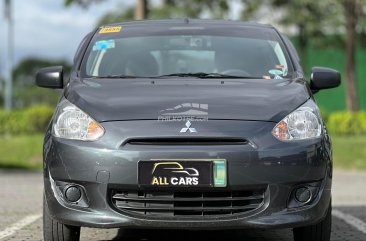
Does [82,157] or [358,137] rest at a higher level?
[82,157]

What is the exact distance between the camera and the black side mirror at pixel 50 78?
534 cm

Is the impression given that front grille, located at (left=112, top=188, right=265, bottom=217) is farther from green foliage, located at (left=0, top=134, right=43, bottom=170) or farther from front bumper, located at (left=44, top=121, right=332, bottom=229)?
green foliage, located at (left=0, top=134, right=43, bottom=170)

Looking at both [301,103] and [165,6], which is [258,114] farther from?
[165,6]

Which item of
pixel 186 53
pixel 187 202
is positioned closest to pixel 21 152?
pixel 186 53

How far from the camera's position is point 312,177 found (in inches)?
170

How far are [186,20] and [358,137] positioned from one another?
12.1 metres

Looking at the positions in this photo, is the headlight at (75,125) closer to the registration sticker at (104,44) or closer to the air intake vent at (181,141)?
the air intake vent at (181,141)

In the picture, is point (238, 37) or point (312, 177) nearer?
point (312, 177)

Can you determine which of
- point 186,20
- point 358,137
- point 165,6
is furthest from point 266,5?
point 186,20

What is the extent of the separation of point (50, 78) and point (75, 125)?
104cm

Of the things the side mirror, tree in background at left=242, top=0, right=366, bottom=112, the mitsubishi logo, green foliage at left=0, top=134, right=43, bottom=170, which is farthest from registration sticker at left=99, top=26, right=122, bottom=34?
tree in background at left=242, top=0, right=366, bottom=112

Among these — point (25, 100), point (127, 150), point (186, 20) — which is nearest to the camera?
point (127, 150)

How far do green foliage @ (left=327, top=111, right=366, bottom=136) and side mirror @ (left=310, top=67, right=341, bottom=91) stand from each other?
42.0 ft

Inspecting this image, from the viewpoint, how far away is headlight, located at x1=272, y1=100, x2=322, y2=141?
4.35 m
